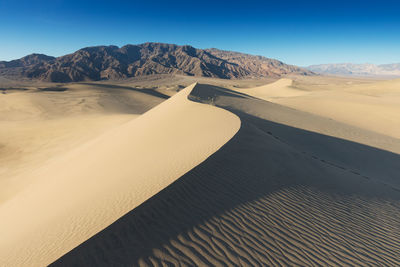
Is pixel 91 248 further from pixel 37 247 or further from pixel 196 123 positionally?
pixel 196 123

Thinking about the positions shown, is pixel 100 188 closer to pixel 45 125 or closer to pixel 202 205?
pixel 202 205

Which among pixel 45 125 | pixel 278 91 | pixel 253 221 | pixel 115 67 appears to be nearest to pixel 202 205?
pixel 253 221

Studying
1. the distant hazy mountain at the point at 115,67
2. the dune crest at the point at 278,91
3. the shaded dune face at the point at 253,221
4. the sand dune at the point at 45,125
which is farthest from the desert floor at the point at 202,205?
the distant hazy mountain at the point at 115,67

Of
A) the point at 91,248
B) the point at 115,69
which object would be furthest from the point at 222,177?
the point at 115,69

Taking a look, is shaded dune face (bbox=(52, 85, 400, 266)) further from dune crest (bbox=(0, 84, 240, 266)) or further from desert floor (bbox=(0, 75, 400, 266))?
dune crest (bbox=(0, 84, 240, 266))

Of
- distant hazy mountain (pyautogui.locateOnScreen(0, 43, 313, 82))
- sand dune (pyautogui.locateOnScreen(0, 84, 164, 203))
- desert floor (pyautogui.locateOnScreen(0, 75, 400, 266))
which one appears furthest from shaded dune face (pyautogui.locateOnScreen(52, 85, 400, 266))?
distant hazy mountain (pyautogui.locateOnScreen(0, 43, 313, 82))
